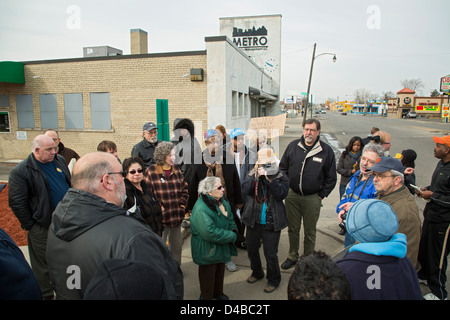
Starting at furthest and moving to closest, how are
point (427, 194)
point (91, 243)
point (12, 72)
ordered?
point (12, 72), point (427, 194), point (91, 243)

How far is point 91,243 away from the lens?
146 cm

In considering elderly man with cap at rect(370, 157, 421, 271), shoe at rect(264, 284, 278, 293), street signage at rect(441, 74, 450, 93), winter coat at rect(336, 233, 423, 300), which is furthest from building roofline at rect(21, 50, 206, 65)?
street signage at rect(441, 74, 450, 93)

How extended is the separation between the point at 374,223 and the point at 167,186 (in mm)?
2618

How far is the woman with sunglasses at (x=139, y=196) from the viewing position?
10.1ft

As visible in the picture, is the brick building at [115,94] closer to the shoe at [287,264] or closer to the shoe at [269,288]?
the shoe at [287,264]

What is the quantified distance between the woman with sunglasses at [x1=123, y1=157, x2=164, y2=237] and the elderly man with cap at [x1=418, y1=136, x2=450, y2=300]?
131 inches

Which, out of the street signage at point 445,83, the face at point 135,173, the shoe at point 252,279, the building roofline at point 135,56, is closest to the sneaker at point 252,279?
the shoe at point 252,279

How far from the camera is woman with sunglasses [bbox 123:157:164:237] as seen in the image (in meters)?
3.08

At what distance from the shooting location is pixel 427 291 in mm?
3656

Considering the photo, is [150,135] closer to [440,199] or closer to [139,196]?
[139,196]

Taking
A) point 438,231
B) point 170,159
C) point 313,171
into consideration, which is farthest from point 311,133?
point 170,159

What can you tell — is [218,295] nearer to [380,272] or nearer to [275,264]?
[275,264]

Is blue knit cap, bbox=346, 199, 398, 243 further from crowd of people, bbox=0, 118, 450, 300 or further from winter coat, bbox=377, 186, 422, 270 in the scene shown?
winter coat, bbox=377, 186, 422, 270

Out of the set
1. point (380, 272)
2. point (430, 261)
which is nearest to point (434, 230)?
point (430, 261)
